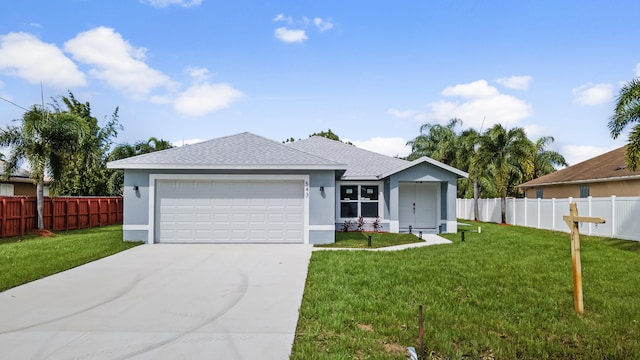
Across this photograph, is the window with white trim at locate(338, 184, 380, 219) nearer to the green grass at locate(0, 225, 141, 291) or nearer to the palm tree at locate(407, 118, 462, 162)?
the green grass at locate(0, 225, 141, 291)

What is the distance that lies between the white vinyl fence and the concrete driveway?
12860 mm

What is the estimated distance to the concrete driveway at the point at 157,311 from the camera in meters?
4.71

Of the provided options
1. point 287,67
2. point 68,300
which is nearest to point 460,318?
point 68,300

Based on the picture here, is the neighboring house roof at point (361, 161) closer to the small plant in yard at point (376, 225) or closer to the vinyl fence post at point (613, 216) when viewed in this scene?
the small plant in yard at point (376, 225)

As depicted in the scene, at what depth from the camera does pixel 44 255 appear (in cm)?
1132

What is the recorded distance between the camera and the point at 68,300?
6797 mm

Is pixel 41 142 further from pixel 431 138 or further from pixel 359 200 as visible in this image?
pixel 431 138

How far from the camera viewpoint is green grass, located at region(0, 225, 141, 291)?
8734 millimetres

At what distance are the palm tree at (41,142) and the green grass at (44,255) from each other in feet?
10.0

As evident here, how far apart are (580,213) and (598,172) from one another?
229 inches

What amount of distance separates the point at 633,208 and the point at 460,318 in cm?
1296

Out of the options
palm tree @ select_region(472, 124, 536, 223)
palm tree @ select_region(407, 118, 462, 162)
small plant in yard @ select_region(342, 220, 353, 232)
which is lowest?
small plant in yard @ select_region(342, 220, 353, 232)

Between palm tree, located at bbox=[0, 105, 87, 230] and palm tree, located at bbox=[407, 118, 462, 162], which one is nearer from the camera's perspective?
palm tree, located at bbox=[0, 105, 87, 230]

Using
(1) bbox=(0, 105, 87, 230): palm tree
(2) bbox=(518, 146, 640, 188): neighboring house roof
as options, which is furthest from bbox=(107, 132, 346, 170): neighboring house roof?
(2) bbox=(518, 146, 640, 188): neighboring house roof
